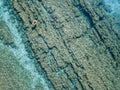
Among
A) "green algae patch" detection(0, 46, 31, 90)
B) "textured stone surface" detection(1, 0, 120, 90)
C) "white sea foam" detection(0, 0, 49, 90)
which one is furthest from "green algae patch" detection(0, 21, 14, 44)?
"textured stone surface" detection(1, 0, 120, 90)

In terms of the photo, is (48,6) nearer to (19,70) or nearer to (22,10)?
(22,10)

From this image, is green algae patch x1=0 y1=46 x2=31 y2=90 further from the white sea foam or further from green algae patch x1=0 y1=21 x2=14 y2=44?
green algae patch x1=0 y1=21 x2=14 y2=44

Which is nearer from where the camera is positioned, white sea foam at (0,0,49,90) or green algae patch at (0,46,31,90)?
green algae patch at (0,46,31,90)

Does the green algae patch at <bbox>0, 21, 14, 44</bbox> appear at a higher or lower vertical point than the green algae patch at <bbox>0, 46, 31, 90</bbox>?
higher

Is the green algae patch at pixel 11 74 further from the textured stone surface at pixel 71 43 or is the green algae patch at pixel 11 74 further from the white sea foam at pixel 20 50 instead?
the textured stone surface at pixel 71 43

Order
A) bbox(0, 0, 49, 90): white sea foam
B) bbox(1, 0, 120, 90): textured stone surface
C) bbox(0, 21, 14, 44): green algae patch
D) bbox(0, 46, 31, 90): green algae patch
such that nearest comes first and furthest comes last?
bbox(0, 46, 31, 90): green algae patch < bbox(0, 0, 49, 90): white sea foam < bbox(0, 21, 14, 44): green algae patch < bbox(1, 0, 120, 90): textured stone surface

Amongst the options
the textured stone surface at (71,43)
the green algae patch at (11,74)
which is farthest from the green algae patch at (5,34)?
the textured stone surface at (71,43)
